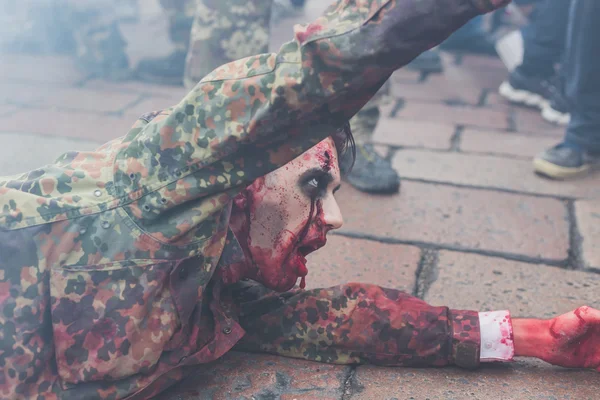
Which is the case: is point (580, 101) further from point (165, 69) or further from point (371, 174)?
point (165, 69)

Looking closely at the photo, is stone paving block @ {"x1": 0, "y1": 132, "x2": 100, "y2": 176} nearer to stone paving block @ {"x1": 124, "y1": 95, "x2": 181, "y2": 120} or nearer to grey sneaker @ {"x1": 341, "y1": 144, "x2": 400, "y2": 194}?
stone paving block @ {"x1": 124, "y1": 95, "x2": 181, "y2": 120}

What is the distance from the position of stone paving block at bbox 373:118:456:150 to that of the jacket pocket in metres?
2.10

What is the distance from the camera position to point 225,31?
8.39ft

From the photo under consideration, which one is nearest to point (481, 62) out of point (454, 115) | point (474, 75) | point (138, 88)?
point (474, 75)

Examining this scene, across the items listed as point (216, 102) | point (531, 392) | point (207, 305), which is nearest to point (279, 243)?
point (207, 305)

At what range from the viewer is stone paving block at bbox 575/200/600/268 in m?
2.13

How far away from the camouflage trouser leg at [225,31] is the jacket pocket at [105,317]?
1.49m

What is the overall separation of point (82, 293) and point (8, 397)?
22cm

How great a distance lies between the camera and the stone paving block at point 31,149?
9.05 feet

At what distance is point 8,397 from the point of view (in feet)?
3.99

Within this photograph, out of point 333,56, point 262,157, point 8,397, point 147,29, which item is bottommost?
point 147,29

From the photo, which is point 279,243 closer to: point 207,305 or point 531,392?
point 207,305

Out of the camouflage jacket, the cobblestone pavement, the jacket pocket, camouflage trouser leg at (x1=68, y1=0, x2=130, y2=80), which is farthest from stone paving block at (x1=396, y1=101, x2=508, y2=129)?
the jacket pocket

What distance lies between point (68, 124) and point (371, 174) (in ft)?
5.08
